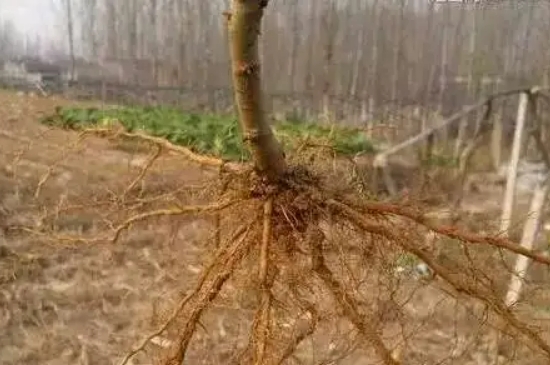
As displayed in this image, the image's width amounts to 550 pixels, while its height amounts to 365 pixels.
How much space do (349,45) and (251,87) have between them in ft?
16.9

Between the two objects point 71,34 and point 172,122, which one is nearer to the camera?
point 172,122

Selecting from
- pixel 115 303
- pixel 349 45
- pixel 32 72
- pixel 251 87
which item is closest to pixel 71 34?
pixel 32 72

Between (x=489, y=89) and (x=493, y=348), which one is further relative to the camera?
(x=489, y=89)

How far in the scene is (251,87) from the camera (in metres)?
0.83

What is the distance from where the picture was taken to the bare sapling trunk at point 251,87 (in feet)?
2.54

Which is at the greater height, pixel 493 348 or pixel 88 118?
pixel 88 118

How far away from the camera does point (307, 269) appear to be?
97 centimetres

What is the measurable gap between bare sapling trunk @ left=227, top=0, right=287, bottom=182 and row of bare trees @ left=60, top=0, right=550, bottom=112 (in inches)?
114

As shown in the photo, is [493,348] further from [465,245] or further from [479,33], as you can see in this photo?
[479,33]

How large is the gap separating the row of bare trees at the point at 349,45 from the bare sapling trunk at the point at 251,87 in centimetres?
291

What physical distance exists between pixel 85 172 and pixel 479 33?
254 cm

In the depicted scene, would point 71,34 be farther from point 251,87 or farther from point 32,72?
point 251,87

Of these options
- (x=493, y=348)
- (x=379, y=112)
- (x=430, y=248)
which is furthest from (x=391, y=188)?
(x=430, y=248)

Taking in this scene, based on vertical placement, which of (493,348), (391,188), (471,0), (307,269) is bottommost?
(493,348)
